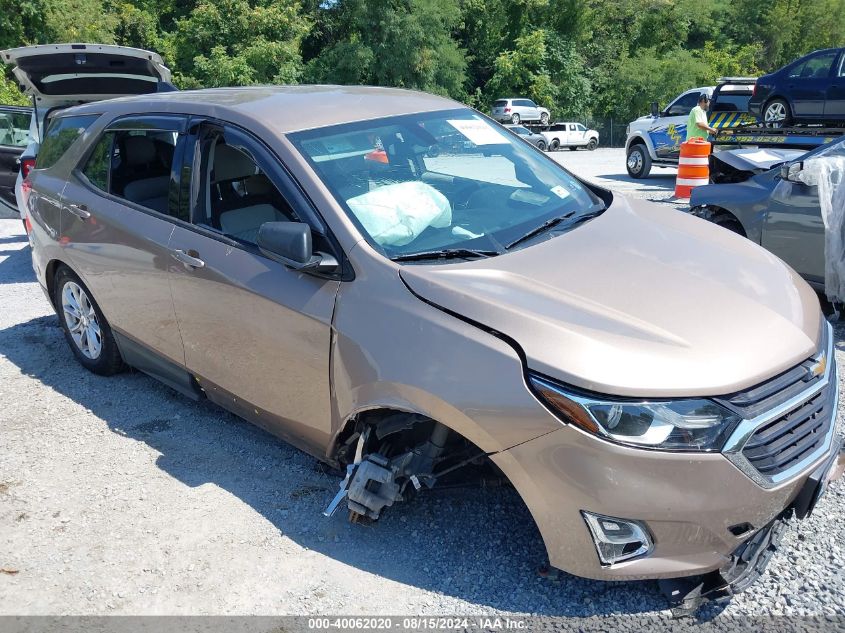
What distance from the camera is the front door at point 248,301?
3.13 metres

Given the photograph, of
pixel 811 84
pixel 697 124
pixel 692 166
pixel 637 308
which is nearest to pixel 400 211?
pixel 637 308

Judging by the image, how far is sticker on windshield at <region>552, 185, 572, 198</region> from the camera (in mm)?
3756

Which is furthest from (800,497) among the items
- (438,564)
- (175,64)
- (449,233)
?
(175,64)

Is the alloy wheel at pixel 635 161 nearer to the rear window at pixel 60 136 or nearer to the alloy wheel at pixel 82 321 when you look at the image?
the rear window at pixel 60 136

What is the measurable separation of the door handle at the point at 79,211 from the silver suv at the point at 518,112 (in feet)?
113

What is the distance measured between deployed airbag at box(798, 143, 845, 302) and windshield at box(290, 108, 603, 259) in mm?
2495

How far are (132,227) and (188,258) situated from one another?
0.64 meters

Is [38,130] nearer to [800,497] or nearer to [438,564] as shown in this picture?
[438,564]

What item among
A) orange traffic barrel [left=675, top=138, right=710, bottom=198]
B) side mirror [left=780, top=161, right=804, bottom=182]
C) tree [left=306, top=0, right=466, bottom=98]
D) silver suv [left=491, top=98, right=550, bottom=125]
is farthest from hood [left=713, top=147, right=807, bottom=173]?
silver suv [left=491, top=98, right=550, bottom=125]

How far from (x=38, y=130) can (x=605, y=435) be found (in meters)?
7.69

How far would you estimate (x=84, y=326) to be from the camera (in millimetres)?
4898

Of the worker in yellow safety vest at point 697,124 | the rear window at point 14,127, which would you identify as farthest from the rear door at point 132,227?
the worker in yellow safety vest at point 697,124

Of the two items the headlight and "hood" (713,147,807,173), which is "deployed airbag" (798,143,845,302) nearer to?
"hood" (713,147,807,173)

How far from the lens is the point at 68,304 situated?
4.99 m
